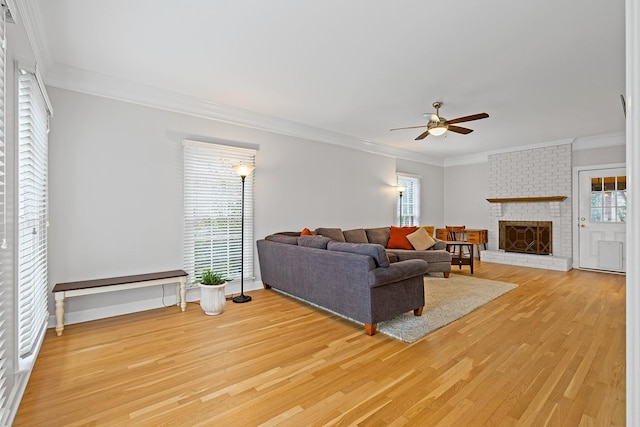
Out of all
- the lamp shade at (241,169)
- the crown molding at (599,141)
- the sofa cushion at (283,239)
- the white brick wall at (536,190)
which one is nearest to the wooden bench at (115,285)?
the sofa cushion at (283,239)

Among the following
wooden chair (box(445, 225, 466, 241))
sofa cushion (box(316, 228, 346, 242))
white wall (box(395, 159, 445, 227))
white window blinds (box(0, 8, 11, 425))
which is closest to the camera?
white window blinds (box(0, 8, 11, 425))

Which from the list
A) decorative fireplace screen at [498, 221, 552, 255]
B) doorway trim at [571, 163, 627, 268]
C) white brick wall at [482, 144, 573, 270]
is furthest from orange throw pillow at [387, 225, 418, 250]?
doorway trim at [571, 163, 627, 268]

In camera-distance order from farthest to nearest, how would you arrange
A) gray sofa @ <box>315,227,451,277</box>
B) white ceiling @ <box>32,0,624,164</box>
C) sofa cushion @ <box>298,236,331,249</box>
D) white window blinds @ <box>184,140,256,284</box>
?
gray sofa @ <box>315,227,451,277</box>
white window blinds @ <box>184,140,256,284</box>
sofa cushion @ <box>298,236,331,249</box>
white ceiling @ <box>32,0,624,164</box>

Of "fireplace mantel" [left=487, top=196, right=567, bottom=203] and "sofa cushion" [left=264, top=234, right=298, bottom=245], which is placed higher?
"fireplace mantel" [left=487, top=196, right=567, bottom=203]

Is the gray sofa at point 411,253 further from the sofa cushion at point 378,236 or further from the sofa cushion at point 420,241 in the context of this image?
the sofa cushion at point 378,236

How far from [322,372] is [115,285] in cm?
243

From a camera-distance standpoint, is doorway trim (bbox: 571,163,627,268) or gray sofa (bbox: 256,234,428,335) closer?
gray sofa (bbox: 256,234,428,335)

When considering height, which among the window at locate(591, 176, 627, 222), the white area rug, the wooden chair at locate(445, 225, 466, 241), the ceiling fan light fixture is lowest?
the white area rug

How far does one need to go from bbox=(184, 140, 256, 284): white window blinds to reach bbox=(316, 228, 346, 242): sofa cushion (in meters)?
1.17

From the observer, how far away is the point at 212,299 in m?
3.75

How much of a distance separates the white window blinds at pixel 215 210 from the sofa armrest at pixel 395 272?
238cm

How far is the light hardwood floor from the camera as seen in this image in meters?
1.97

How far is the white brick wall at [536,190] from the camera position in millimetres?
6660

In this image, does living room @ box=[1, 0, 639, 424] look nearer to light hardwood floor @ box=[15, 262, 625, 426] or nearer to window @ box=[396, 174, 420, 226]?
light hardwood floor @ box=[15, 262, 625, 426]
